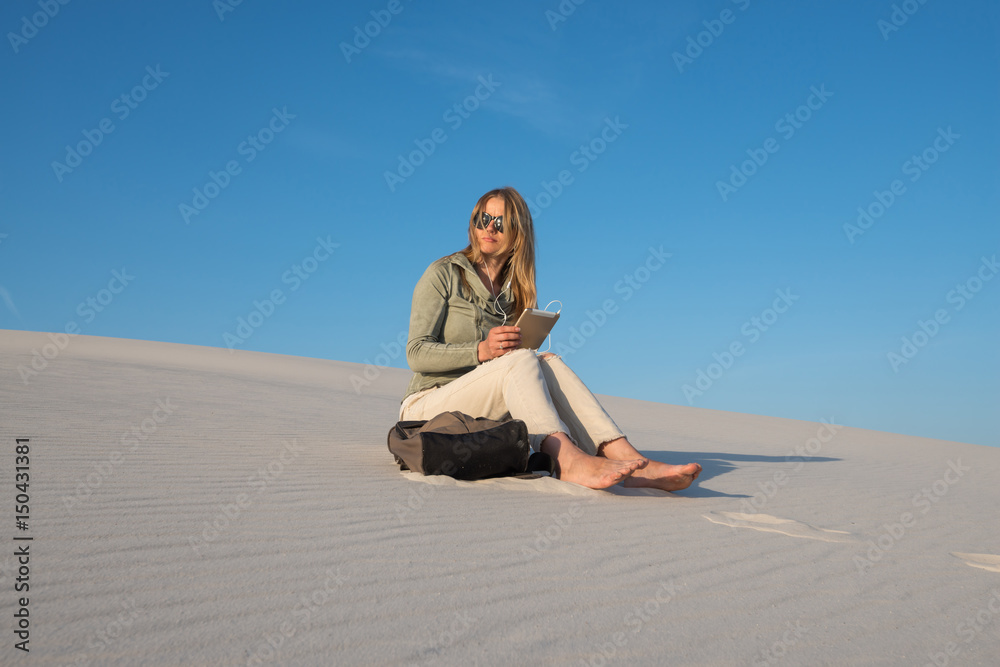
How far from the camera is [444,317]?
4184 millimetres

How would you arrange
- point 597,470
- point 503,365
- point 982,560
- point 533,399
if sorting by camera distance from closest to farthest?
point 982,560
point 597,470
point 533,399
point 503,365

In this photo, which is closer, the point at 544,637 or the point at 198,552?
the point at 544,637

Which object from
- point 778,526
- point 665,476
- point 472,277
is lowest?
point 778,526

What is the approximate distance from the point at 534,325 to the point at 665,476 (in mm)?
1064

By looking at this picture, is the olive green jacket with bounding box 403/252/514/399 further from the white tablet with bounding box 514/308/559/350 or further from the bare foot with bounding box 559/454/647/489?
the bare foot with bounding box 559/454/647/489

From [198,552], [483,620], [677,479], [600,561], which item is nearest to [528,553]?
[600,561]

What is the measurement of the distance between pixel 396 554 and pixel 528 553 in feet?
1.44

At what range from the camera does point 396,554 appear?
2.15 m

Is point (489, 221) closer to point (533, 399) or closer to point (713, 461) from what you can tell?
point (533, 399)

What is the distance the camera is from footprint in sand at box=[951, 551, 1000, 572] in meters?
2.62

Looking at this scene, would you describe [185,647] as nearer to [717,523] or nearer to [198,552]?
[198,552]

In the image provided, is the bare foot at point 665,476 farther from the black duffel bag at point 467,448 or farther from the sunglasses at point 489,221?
the sunglasses at point 489,221

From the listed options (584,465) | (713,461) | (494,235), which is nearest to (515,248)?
(494,235)

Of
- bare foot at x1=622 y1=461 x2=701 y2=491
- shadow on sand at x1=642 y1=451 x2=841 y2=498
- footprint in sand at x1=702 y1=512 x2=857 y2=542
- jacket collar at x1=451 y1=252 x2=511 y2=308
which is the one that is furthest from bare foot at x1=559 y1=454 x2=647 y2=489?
jacket collar at x1=451 y1=252 x2=511 y2=308
